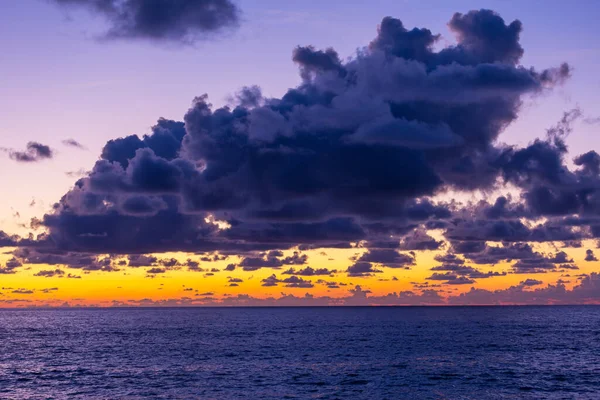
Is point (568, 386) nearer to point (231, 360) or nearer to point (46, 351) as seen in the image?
point (231, 360)

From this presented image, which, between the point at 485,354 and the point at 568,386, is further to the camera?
the point at 485,354

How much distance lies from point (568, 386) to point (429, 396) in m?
21.1

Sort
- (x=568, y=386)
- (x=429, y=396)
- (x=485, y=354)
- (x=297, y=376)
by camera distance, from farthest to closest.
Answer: (x=485, y=354) → (x=297, y=376) → (x=568, y=386) → (x=429, y=396)

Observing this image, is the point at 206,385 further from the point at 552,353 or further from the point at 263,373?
the point at 552,353

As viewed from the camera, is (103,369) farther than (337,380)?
Yes

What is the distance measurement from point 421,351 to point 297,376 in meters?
44.7

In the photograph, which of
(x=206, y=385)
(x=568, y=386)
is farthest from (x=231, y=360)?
(x=568, y=386)

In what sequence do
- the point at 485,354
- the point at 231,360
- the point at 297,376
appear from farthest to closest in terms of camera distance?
1. the point at 485,354
2. the point at 231,360
3. the point at 297,376

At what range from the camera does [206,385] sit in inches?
3356

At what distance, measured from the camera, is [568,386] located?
85188 mm

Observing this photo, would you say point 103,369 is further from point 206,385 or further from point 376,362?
point 376,362

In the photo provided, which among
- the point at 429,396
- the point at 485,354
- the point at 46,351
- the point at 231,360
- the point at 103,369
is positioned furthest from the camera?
the point at 46,351

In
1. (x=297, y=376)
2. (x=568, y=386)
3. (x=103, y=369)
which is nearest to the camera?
(x=568, y=386)

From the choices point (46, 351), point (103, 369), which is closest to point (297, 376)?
point (103, 369)
